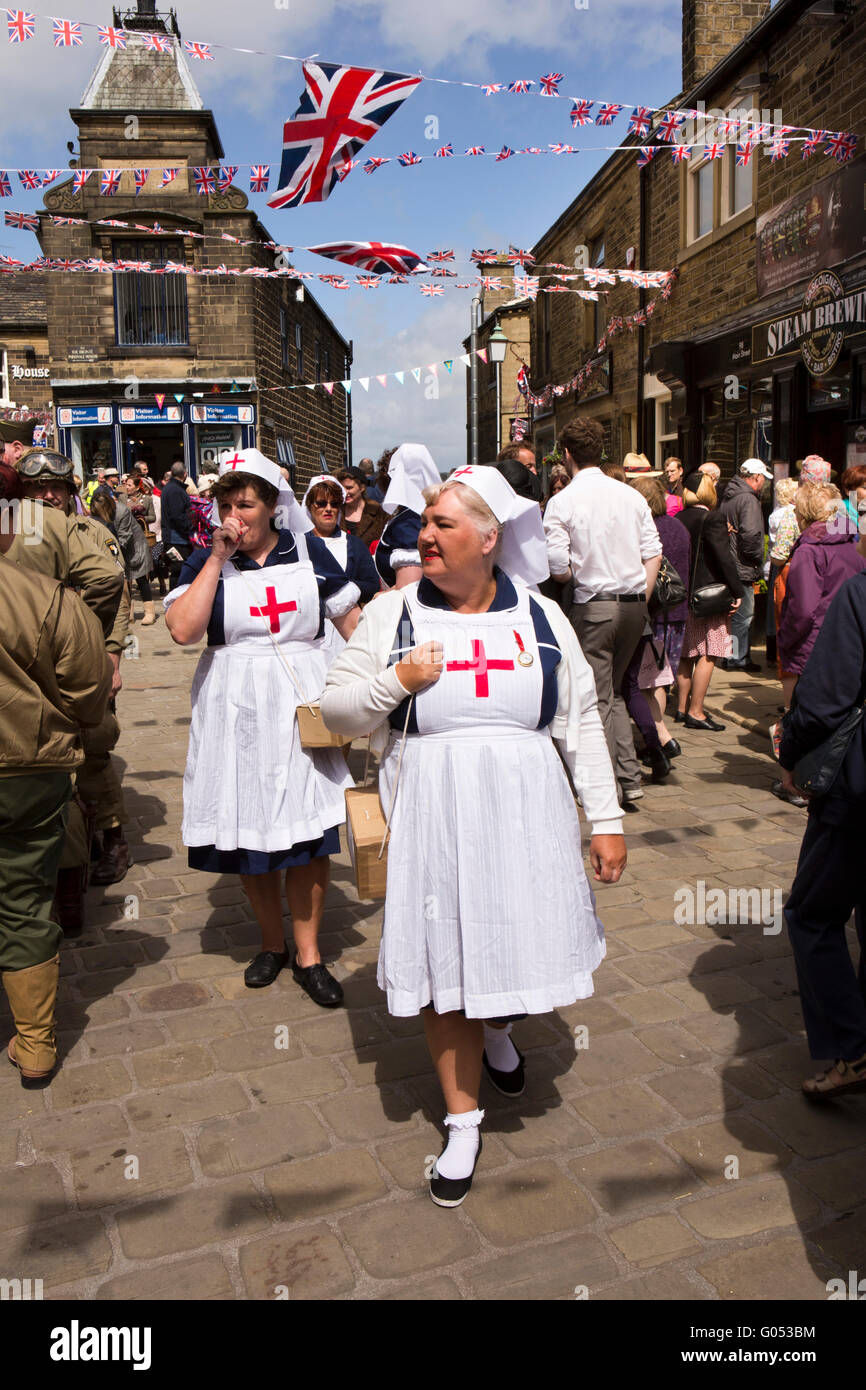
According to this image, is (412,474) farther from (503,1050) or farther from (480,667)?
(503,1050)

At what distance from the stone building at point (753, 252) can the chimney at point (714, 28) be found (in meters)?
0.02

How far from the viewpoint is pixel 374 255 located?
11.6 m

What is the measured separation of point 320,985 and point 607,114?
7.63 meters

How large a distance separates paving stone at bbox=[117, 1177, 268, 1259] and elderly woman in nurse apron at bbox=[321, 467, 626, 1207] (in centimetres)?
51

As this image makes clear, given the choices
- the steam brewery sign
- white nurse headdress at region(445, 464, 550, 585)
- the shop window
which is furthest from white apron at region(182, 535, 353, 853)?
the shop window

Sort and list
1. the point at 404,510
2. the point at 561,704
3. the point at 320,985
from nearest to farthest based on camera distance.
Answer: the point at 561,704 < the point at 320,985 < the point at 404,510

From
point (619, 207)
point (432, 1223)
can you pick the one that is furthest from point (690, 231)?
point (432, 1223)

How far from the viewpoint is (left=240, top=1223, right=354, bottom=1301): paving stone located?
246 cm

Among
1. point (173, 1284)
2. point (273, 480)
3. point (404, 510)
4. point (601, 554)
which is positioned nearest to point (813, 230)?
point (601, 554)

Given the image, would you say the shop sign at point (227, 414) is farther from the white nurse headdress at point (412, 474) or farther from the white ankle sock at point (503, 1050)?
the white ankle sock at point (503, 1050)

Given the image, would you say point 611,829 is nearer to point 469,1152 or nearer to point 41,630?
point 469,1152

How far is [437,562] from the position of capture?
2.73 metres

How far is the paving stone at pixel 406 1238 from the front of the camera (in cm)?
255

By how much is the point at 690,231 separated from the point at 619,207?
3696 millimetres
